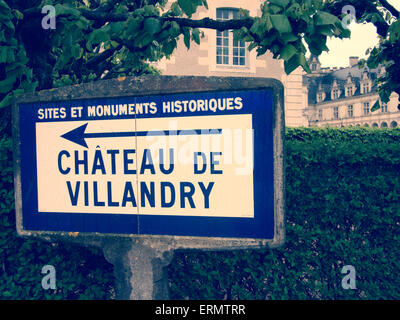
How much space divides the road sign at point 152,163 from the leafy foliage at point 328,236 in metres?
1.16

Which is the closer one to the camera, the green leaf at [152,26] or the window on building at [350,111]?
the green leaf at [152,26]

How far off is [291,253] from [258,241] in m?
1.38

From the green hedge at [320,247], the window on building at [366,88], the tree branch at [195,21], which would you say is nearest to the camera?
the green hedge at [320,247]

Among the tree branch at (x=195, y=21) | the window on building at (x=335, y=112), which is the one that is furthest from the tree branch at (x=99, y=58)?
the window on building at (x=335, y=112)

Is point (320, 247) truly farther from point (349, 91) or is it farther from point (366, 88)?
point (349, 91)

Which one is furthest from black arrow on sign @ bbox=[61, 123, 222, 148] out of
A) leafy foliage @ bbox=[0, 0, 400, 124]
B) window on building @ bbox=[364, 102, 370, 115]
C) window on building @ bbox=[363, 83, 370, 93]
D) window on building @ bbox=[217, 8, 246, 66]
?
window on building @ bbox=[364, 102, 370, 115]

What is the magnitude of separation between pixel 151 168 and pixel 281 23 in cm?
157

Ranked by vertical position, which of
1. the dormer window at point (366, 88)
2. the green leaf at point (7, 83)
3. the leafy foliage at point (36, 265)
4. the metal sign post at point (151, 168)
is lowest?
the leafy foliage at point (36, 265)

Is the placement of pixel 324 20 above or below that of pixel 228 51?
below

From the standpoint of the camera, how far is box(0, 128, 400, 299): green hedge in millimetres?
3379

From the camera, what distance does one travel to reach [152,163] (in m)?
2.36

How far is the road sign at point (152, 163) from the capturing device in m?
2.22

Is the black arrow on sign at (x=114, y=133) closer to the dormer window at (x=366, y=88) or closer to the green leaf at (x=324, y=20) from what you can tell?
the green leaf at (x=324, y=20)

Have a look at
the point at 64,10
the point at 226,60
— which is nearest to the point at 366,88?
the point at 226,60
